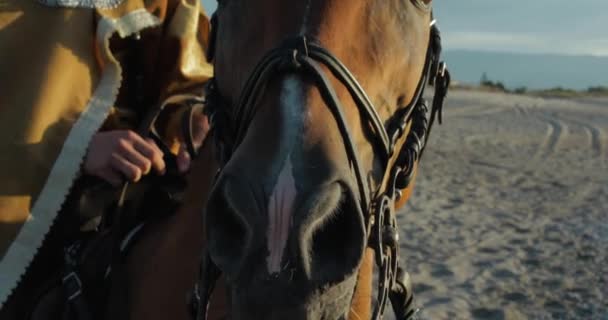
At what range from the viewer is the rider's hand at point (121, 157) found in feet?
7.15

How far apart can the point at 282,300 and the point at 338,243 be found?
0.46ft

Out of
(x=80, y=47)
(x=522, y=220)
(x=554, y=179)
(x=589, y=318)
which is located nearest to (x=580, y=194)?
(x=554, y=179)

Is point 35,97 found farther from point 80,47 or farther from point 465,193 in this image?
point 465,193

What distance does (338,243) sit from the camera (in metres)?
1.30

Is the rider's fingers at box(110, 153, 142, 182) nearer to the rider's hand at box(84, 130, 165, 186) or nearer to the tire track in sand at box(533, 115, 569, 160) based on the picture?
the rider's hand at box(84, 130, 165, 186)

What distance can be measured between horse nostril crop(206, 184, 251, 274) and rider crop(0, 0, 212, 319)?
3.09ft

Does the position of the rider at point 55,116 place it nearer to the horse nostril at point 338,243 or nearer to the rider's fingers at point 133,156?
the rider's fingers at point 133,156

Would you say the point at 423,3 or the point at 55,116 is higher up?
the point at 423,3

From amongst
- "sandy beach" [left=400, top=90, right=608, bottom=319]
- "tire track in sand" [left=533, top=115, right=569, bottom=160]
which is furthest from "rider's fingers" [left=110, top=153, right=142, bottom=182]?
"tire track in sand" [left=533, top=115, right=569, bottom=160]

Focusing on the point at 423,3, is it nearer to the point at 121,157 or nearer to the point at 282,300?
the point at 282,300

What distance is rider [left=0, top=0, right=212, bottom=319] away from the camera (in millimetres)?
2180

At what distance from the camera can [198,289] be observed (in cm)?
158

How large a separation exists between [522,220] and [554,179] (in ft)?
11.0

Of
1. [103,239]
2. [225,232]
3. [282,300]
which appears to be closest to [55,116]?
[103,239]
